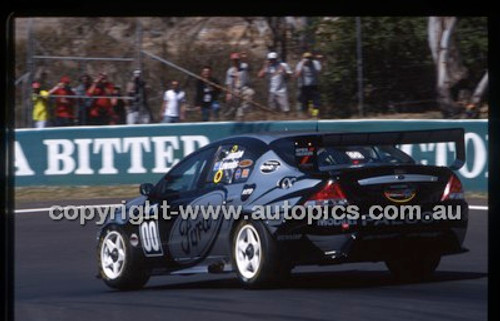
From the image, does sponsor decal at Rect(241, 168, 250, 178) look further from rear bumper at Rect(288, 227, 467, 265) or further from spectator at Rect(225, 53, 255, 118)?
rear bumper at Rect(288, 227, 467, 265)

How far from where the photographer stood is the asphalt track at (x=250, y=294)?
5.58m

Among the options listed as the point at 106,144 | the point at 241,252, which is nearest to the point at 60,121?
the point at 106,144

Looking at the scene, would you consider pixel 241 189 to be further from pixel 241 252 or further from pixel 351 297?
pixel 351 297

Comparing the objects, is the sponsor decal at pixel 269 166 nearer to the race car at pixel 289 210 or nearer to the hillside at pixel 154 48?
the race car at pixel 289 210

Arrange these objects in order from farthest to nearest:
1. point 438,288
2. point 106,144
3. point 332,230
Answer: point 106,144
point 438,288
point 332,230

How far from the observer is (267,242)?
19.5ft

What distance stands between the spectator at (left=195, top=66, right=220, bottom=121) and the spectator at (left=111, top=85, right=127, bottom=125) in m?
0.52

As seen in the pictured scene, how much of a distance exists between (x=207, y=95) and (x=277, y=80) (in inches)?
19.3

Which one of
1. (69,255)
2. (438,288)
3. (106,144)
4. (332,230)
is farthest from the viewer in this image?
(106,144)

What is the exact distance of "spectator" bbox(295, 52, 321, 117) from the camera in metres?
6.04

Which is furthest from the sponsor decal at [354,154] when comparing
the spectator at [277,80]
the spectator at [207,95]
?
the spectator at [207,95]

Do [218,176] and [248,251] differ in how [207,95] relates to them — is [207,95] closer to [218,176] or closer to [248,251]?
[218,176]

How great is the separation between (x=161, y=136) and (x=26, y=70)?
1287 mm
